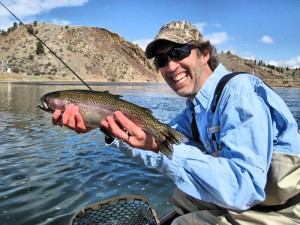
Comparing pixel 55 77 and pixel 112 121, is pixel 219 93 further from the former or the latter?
pixel 55 77

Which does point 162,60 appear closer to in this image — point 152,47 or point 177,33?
point 152,47

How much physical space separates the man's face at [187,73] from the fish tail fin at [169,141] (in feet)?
2.00

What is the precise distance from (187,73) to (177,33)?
43 cm

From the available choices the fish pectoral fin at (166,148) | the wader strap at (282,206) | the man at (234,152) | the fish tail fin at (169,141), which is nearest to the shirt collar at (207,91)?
the man at (234,152)

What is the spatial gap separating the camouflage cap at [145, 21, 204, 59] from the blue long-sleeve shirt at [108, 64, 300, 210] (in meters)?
0.94

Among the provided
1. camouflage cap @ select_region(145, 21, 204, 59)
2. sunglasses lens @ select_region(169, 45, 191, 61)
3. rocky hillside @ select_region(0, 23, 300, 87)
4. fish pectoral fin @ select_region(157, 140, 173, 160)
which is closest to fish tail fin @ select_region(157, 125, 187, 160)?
fish pectoral fin @ select_region(157, 140, 173, 160)

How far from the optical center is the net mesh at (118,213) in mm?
4793

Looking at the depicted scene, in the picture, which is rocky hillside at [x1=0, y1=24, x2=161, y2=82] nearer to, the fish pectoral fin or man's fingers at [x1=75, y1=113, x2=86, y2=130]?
man's fingers at [x1=75, y1=113, x2=86, y2=130]

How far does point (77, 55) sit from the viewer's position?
375ft

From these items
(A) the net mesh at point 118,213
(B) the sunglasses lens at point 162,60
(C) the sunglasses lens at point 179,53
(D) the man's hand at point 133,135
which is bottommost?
(A) the net mesh at point 118,213

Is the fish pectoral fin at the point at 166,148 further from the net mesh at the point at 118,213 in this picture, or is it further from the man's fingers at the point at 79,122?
the net mesh at the point at 118,213

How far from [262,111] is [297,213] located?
3.37 ft

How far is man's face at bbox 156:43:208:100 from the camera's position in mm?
3768

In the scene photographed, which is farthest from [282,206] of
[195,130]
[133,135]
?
A: [195,130]
